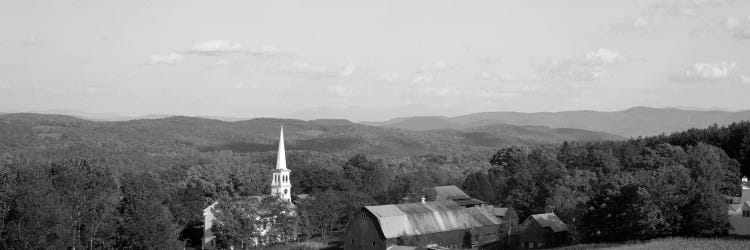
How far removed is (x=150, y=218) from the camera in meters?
50.0

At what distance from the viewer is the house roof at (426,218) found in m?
58.0

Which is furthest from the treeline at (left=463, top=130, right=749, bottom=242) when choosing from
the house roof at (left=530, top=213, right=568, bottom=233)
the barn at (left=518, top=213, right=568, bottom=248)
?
the barn at (left=518, top=213, right=568, bottom=248)

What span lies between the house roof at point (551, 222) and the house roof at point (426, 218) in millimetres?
5826

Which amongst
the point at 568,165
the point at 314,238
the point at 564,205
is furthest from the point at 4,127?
the point at 564,205

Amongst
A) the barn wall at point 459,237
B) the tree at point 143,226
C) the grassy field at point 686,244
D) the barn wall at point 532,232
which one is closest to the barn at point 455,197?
the barn wall at point 459,237

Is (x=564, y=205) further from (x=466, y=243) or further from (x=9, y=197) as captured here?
(x=9, y=197)

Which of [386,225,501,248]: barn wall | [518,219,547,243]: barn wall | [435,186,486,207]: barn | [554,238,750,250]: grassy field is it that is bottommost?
[386,225,501,248]: barn wall

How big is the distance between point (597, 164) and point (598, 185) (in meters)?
29.0

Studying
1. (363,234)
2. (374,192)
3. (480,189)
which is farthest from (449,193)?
(363,234)

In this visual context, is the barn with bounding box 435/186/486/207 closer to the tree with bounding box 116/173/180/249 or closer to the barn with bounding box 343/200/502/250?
the barn with bounding box 343/200/502/250

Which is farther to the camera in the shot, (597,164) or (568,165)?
(568,165)

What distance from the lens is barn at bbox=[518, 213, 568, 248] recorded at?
2351 inches

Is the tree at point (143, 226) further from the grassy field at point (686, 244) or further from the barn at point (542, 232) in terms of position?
the grassy field at point (686, 244)

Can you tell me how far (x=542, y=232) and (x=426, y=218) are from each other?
9.35 m
